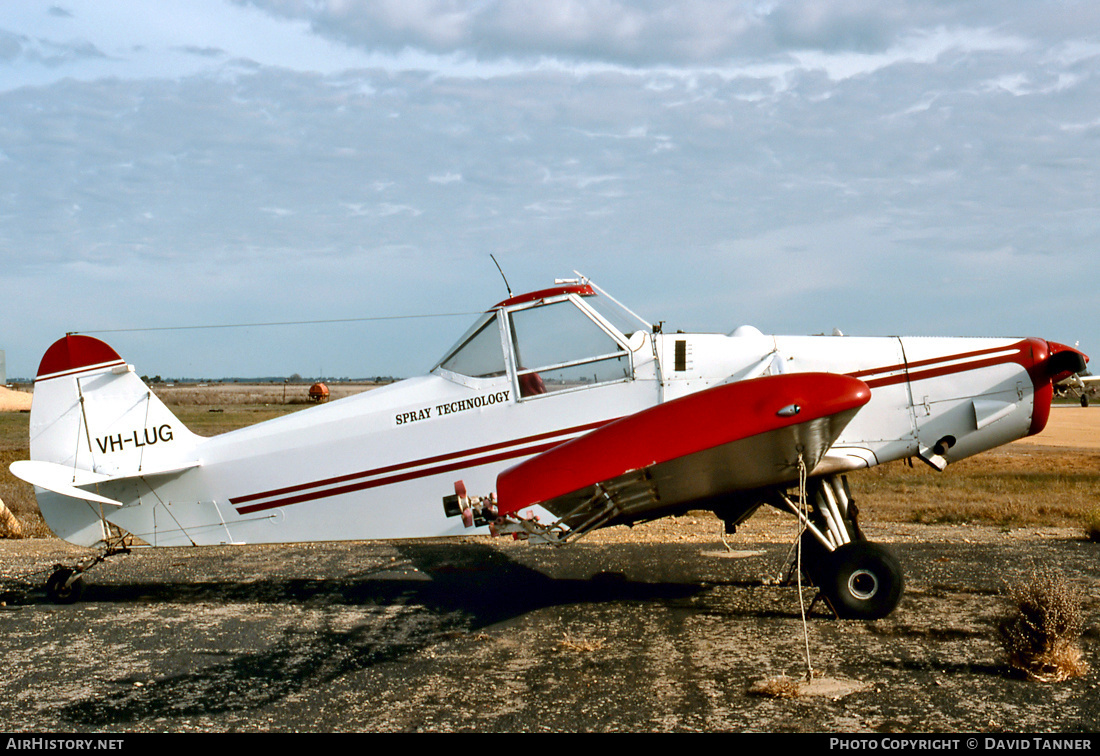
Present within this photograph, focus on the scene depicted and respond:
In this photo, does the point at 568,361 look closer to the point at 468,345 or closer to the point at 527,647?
the point at 468,345

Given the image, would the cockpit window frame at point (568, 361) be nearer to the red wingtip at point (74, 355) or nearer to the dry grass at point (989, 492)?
the dry grass at point (989, 492)

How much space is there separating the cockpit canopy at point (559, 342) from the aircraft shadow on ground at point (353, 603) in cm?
221

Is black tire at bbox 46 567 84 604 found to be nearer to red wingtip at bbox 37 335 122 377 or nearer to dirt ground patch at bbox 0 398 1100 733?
dirt ground patch at bbox 0 398 1100 733

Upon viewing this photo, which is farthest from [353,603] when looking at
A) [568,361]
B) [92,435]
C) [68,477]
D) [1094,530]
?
[1094,530]

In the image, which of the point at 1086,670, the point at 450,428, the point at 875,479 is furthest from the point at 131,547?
the point at 875,479

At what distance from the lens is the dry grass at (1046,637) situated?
17.9 ft

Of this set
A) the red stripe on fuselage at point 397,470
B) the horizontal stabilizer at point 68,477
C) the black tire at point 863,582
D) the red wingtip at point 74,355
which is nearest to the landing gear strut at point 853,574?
the black tire at point 863,582

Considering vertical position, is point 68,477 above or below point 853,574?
above

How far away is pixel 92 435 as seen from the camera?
8570 millimetres

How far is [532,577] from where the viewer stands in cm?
931

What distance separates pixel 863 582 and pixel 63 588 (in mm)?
7585
